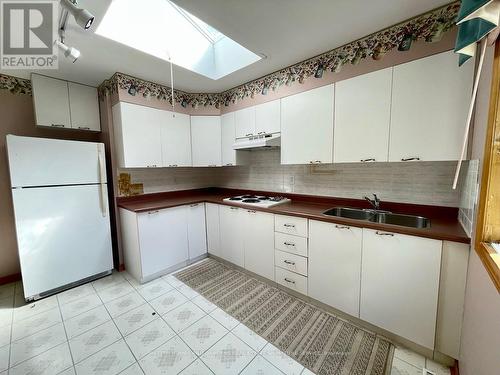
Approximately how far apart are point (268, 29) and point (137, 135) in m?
1.80

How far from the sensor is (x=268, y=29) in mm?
1573

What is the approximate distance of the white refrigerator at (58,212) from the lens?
1954mm

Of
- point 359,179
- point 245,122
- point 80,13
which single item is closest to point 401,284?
point 359,179

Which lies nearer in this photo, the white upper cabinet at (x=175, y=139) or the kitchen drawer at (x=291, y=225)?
the kitchen drawer at (x=291, y=225)

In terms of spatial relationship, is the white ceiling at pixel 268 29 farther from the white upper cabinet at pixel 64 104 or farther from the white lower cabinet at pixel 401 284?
the white lower cabinet at pixel 401 284

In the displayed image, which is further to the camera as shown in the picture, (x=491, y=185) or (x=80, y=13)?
(x=80, y=13)

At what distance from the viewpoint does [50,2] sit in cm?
133

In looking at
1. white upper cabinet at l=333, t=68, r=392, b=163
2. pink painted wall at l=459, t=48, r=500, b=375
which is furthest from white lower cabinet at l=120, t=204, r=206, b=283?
pink painted wall at l=459, t=48, r=500, b=375

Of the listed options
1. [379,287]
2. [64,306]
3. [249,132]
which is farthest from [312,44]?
[64,306]

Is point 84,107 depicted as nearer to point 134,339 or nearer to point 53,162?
point 53,162

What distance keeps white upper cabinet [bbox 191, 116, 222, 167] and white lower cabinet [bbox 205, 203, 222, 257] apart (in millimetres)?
654

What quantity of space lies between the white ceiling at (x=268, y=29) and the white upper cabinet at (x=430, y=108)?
1.25 feet

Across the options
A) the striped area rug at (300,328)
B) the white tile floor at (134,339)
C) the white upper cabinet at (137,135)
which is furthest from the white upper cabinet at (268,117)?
the white tile floor at (134,339)

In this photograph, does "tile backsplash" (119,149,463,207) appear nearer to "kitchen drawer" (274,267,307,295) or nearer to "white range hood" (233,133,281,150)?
"white range hood" (233,133,281,150)
